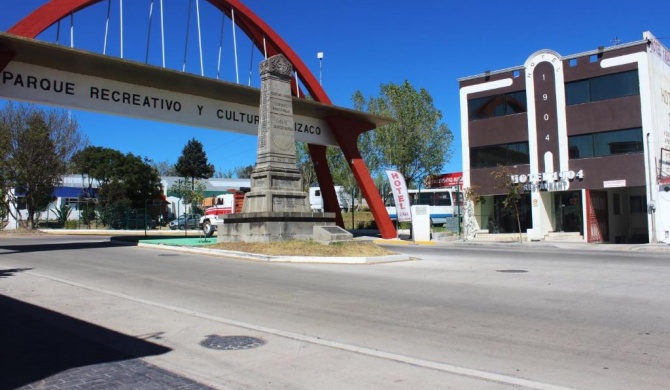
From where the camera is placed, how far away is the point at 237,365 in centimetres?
561

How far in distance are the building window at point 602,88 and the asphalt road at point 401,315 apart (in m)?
17.3

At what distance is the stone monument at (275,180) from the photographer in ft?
67.5

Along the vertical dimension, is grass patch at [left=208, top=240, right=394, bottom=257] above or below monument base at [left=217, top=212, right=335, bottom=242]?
below

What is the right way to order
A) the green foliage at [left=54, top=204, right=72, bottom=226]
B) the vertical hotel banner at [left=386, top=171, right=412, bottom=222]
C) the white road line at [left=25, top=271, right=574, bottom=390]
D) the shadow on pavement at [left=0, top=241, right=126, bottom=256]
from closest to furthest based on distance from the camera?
the white road line at [left=25, top=271, right=574, bottom=390] → the shadow on pavement at [left=0, top=241, right=126, bottom=256] → the vertical hotel banner at [left=386, top=171, right=412, bottom=222] → the green foliage at [left=54, top=204, right=72, bottom=226]

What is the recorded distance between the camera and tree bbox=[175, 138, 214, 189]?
97.4 meters

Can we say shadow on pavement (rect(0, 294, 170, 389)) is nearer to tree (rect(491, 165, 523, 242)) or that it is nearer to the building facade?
tree (rect(491, 165, 523, 242))

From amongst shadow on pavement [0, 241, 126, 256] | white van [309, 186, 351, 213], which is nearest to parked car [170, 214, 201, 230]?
white van [309, 186, 351, 213]

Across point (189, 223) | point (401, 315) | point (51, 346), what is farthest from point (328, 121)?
point (51, 346)

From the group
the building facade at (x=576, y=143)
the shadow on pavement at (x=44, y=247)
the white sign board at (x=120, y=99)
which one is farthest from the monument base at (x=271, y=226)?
the building facade at (x=576, y=143)

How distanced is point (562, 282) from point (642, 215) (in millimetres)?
26327

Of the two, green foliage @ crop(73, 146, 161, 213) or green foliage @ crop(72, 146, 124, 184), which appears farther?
green foliage @ crop(72, 146, 124, 184)

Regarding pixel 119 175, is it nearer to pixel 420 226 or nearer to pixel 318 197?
pixel 318 197

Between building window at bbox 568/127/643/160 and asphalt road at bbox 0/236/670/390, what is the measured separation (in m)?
16.0

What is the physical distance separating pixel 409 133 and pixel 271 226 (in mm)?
28377
